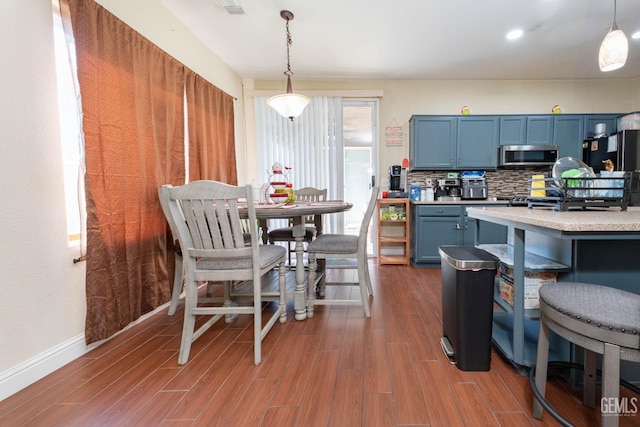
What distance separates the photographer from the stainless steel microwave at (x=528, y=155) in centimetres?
346

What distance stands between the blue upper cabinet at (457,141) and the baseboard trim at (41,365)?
12.3ft

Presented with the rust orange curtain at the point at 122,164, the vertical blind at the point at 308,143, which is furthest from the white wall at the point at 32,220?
the vertical blind at the point at 308,143

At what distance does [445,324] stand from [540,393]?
0.59 meters

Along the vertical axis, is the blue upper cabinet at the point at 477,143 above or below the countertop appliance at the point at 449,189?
above

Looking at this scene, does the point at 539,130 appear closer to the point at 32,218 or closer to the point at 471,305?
the point at 471,305

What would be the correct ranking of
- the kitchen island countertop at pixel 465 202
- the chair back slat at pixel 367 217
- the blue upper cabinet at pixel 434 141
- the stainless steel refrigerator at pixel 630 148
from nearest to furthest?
the chair back slat at pixel 367 217
the stainless steel refrigerator at pixel 630 148
the kitchen island countertop at pixel 465 202
the blue upper cabinet at pixel 434 141

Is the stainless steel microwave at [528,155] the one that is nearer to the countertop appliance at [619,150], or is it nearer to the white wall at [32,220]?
the countertop appliance at [619,150]

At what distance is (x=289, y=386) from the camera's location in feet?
4.30

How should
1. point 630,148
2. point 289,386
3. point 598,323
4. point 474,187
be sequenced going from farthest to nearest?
point 474,187 → point 630,148 → point 289,386 → point 598,323

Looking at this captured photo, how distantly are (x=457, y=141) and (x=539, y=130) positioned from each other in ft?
3.56

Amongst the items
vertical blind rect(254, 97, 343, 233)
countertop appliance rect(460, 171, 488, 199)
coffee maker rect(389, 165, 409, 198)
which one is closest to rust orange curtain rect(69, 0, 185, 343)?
vertical blind rect(254, 97, 343, 233)

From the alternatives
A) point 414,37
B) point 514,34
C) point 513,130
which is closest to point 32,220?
point 414,37

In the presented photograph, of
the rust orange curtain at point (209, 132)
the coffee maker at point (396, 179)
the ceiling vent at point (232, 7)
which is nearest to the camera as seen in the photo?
the ceiling vent at point (232, 7)

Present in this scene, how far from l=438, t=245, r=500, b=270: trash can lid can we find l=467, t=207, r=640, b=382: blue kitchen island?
105 millimetres
